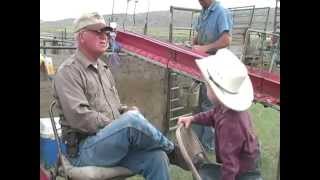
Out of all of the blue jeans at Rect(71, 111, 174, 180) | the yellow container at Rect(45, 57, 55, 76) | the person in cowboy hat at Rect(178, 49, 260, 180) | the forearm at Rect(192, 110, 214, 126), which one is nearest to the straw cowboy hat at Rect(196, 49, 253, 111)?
the person in cowboy hat at Rect(178, 49, 260, 180)

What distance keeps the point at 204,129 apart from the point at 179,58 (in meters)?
0.34

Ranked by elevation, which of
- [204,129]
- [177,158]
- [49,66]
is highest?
[49,66]

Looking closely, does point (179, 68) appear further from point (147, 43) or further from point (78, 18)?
point (78, 18)

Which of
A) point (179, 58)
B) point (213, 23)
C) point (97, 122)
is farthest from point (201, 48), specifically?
point (97, 122)

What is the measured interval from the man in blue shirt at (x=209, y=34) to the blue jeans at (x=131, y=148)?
7.0 inches

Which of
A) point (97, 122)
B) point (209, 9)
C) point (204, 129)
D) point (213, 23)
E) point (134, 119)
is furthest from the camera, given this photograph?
point (213, 23)

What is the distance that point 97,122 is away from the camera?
6.90 ft

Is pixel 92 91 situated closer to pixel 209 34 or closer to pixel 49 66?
pixel 49 66

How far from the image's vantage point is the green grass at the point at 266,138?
7.18 ft

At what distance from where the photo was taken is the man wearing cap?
204cm

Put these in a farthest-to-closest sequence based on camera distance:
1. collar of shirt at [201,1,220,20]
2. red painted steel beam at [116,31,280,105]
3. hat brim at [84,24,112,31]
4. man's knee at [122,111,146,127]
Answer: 1. collar of shirt at [201,1,220,20]
2. red painted steel beam at [116,31,280,105]
3. hat brim at [84,24,112,31]
4. man's knee at [122,111,146,127]

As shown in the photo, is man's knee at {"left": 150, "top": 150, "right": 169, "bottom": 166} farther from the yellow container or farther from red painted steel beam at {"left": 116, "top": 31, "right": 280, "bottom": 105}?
the yellow container
